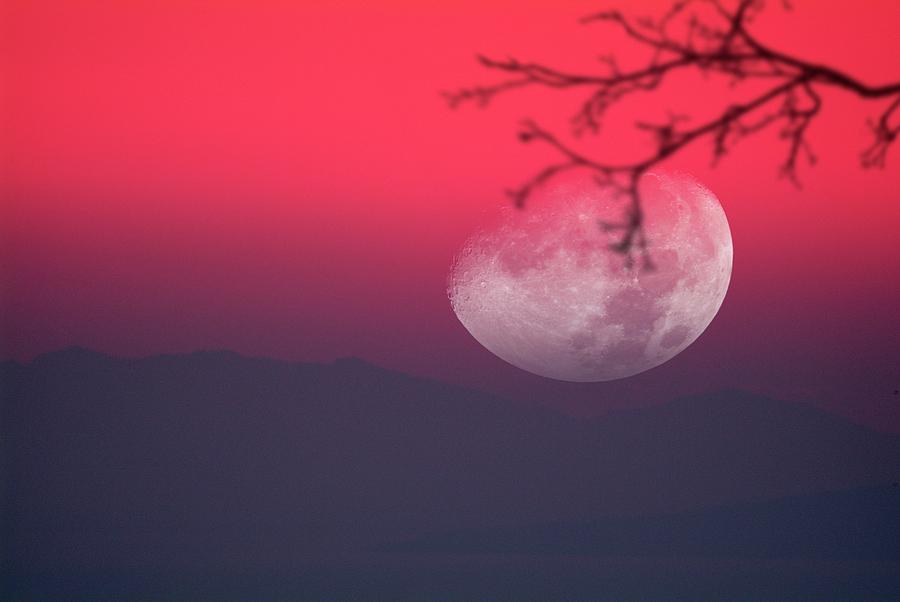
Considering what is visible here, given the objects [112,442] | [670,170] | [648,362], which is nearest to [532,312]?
[648,362]

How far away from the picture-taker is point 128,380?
5590 mm

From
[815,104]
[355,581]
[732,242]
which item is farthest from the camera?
[355,581]

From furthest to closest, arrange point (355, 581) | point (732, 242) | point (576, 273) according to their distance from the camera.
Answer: point (355, 581), point (732, 242), point (576, 273)

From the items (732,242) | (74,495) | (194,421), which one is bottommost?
(74,495)

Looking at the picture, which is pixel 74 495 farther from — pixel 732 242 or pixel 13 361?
pixel 732 242

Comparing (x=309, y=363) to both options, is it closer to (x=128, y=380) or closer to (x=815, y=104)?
(x=128, y=380)

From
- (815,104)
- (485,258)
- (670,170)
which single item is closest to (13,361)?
(485,258)

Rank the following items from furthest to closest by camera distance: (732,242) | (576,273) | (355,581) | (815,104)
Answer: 1. (355,581)
2. (732,242)
3. (576,273)
4. (815,104)

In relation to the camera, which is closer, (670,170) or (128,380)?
(670,170)

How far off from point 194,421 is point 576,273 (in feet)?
7.29

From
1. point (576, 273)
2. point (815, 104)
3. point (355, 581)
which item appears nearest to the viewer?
point (815, 104)

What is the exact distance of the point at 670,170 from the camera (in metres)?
5.15

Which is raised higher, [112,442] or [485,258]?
[485,258]

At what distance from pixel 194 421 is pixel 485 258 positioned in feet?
6.03
